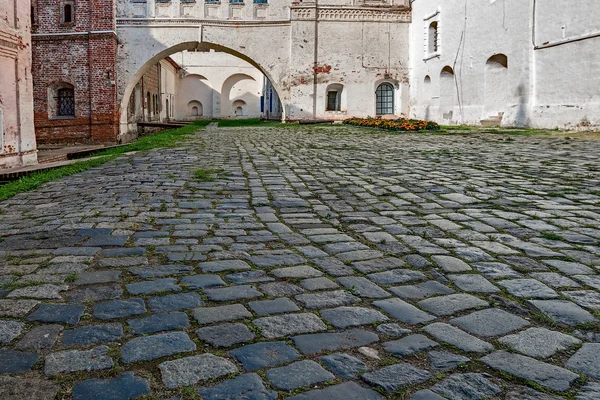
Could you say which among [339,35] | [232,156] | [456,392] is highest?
[339,35]

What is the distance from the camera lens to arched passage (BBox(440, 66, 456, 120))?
21.6 m

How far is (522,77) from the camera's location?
55.1 feet

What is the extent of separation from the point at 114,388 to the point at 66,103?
22.6 metres

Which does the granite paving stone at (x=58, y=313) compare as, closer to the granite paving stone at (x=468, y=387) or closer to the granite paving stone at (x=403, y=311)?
the granite paving stone at (x=403, y=311)

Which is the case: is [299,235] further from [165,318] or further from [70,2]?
[70,2]

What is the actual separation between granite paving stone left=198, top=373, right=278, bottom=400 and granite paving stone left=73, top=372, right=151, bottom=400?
0.22 m

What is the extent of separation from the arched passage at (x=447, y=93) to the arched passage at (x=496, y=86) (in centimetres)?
255

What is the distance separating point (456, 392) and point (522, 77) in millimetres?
16787

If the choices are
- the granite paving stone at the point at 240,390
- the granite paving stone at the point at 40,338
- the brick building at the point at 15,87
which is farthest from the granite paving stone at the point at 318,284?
the brick building at the point at 15,87

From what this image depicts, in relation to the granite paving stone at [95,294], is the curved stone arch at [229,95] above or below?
above

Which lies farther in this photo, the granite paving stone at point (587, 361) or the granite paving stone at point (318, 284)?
the granite paving stone at point (318, 284)

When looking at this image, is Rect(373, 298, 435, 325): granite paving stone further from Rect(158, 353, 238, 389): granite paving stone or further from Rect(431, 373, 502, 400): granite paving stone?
Rect(158, 353, 238, 389): granite paving stone

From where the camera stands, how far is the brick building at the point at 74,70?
2117 cm

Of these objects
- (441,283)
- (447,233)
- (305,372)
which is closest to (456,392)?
(305,372)
